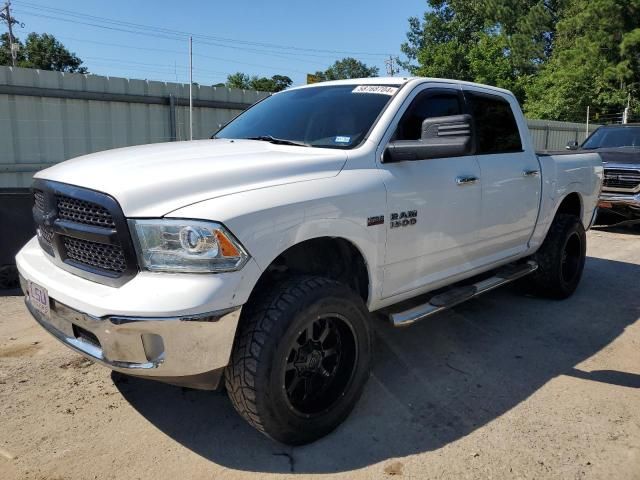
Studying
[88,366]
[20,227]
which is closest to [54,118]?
[20,227]

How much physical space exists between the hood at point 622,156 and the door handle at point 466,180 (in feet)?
21.6

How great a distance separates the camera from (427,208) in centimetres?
345

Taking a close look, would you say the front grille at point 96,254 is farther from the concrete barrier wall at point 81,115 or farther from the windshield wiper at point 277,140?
the concrete barrier wall at point 81,115

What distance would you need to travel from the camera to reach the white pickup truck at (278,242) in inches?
95.1

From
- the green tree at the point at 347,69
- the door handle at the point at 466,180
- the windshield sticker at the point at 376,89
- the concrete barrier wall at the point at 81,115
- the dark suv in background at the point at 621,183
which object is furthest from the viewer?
the green tree at the point at 347,69

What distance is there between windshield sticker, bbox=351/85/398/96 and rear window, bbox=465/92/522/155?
92 centimetres

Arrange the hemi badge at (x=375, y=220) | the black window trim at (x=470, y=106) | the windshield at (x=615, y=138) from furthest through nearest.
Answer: the windshield at (x=615, y=138), the black window trim at (x=470, y=106), the hemi badge at (x=375, y=220)

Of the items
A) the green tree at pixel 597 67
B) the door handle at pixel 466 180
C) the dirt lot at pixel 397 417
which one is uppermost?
the green tree at pixel 597 67

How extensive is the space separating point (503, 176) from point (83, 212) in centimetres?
300

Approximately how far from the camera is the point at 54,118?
8.70 m

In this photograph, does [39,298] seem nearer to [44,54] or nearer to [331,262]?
[331,262]

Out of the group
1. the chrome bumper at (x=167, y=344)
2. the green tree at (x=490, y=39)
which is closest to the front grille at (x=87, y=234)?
the chrome bumper at (x=167, y=344)

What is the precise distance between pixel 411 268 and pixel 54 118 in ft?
24.2

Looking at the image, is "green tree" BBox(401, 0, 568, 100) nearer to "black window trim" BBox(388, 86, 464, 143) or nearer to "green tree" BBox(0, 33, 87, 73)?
"black window trim" BBox(388, 86, 464, 143)
